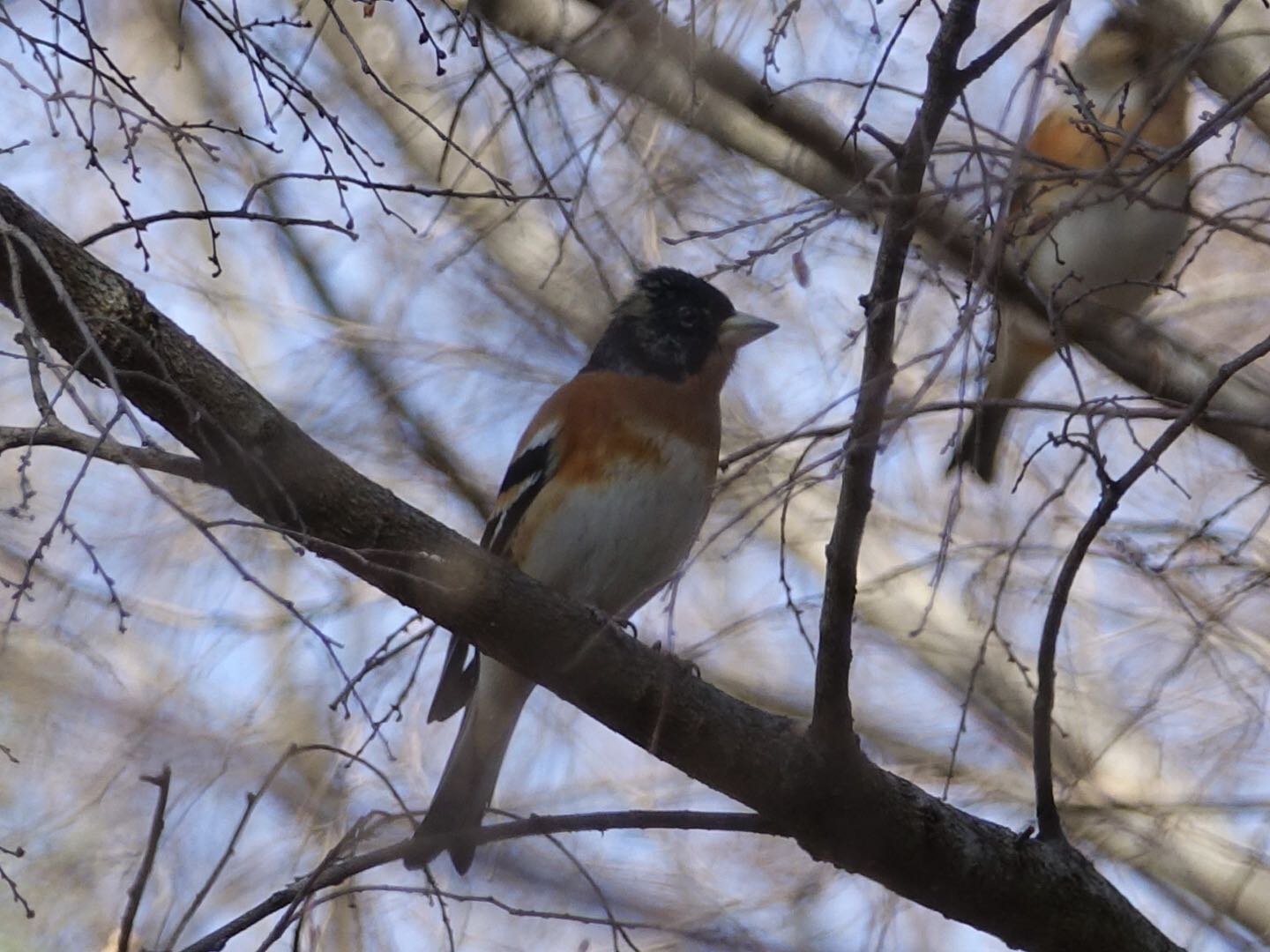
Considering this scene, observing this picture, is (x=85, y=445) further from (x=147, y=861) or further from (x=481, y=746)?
(x=481, y=746)

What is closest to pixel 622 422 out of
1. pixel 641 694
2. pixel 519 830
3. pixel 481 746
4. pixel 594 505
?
pixel 594 505

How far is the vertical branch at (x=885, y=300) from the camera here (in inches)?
109

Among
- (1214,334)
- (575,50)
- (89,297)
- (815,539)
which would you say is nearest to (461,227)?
(815,539)

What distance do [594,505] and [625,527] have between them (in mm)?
118

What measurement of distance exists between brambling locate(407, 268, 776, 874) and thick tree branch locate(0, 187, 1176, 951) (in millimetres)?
761

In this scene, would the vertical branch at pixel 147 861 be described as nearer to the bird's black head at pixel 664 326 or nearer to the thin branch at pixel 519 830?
the thin branch at pixel 519 830

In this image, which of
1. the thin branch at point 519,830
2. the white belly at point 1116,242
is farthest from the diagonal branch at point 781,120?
the thin branch at point 519,830

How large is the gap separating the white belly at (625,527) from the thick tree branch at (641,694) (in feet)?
3.09

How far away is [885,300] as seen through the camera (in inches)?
112

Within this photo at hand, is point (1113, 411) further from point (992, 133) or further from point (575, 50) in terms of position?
point (575, 50)

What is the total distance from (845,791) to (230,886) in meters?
3.10

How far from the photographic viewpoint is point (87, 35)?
11.1 ft

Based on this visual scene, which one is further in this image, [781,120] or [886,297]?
[781,120]

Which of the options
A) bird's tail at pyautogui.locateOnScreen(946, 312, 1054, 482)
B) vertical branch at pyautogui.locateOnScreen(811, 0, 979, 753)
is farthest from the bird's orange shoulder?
vertical branch at pyautogui.locateOnScreen(811, 0, 979, 753)
